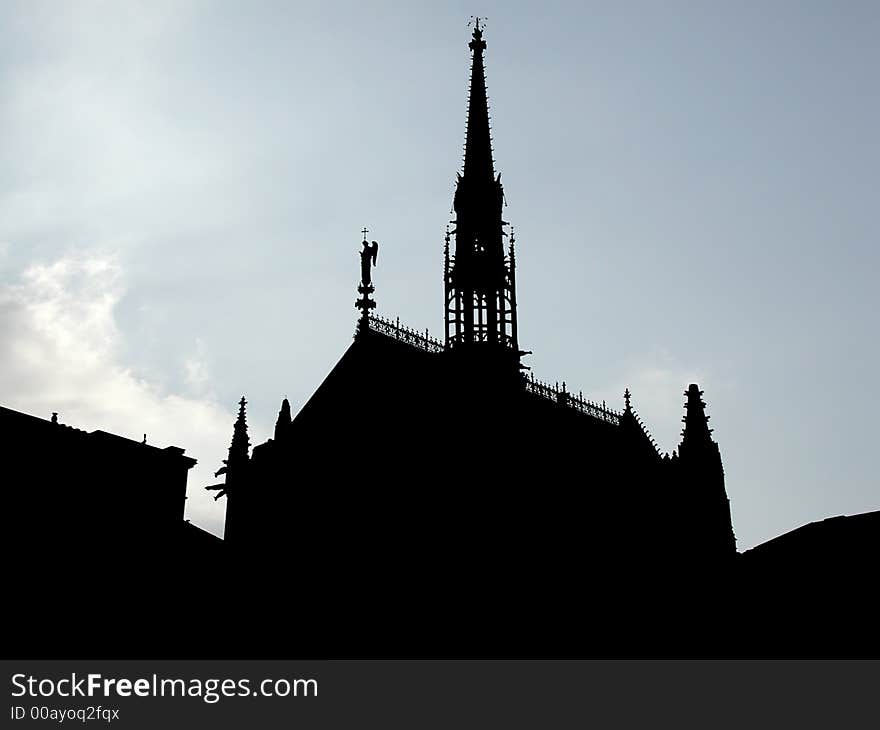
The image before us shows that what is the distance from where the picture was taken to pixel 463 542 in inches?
1499

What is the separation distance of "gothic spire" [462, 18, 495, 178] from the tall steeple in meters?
0.04

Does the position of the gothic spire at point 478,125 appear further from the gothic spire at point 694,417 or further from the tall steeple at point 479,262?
the gothic spire at point 694,417

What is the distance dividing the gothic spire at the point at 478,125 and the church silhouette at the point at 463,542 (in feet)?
7.78

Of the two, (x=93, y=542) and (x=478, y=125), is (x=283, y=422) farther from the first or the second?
(x=478, y=125)

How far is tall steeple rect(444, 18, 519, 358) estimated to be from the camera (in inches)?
1734

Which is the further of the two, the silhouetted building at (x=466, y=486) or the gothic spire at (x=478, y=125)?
the gothic spire at (x=478, y=125)

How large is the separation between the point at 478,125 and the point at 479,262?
28.4 feet

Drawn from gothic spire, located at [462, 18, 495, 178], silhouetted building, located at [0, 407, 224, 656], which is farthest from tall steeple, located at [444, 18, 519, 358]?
silhouetted building, located at [0, 407, 224, 656]

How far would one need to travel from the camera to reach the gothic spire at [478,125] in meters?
48.9

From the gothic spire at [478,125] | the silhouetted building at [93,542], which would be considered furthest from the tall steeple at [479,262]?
the silhouetted building at [93,542]

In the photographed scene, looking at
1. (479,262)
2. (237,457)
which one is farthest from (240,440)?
(479,262)

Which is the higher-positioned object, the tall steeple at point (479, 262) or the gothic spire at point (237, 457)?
the tall steeple at point (479, 262)
